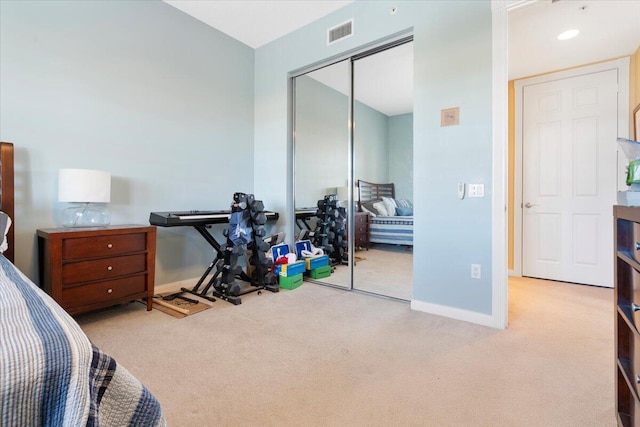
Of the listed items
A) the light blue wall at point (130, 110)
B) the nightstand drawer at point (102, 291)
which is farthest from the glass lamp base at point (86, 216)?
the nightstand drawer at point (102, 291)

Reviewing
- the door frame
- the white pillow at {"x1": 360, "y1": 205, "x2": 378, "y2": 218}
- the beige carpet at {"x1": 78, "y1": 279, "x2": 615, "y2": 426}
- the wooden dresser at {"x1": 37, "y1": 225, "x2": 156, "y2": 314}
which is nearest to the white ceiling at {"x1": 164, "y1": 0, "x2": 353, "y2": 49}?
the white pillow at {"x1": 360, "y1": 205, "x2": 378, "y2": 218}

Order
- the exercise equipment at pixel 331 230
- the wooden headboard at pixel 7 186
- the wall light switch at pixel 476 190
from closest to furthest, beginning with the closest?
the wooden headboard at pixel 7 186 < the wall light switch at pixel 476 190 < the exercise equipment at pixel 331 230

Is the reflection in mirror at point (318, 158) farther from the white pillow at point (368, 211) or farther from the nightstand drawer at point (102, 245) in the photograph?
the nightstand drawer at point (102, 245)

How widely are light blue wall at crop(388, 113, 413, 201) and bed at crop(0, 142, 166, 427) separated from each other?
106 inches

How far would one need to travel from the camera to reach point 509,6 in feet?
7.29

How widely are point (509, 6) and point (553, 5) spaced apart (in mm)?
608

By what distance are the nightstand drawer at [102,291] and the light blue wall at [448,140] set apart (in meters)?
2.28

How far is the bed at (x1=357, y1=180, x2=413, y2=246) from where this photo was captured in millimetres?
3051

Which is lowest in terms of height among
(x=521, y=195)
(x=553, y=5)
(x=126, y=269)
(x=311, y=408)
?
(x=311, y=408)

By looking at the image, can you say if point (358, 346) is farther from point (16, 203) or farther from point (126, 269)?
point (16, 203)

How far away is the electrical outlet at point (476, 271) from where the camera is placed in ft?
7.73

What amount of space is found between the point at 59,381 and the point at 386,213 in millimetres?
2986

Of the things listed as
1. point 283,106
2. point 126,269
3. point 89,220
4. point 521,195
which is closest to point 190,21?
point 283,106

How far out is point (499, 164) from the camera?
7.43 feet
